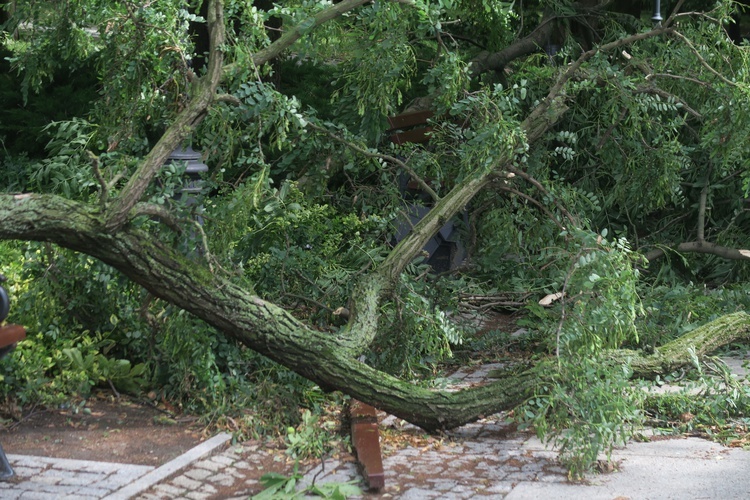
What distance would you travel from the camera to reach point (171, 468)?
451cm

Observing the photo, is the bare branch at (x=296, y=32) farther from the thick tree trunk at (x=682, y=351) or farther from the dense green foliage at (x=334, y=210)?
the thick tree trunk at (x=682, y=351)

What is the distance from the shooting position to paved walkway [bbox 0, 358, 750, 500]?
427cm

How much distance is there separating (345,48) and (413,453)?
10.2ft

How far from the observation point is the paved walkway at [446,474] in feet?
14.0

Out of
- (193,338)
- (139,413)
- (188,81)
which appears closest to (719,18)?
(188,81)

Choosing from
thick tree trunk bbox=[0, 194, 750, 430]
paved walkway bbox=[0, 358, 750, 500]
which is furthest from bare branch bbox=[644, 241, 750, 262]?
thick tree trunk bbox=[0, 194, 750, 430]

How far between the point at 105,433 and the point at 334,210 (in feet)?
8.69

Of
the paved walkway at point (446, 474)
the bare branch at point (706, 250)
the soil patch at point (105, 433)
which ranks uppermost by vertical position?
the bare branch at point (706, 250)

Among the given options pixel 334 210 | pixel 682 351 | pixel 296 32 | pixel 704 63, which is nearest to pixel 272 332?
pixel 296 32

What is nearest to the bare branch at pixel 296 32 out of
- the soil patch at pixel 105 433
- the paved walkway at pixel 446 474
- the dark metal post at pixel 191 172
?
the dark metal post at pixel 191 172

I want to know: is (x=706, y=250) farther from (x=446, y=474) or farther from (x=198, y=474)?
(x=198, y=474)

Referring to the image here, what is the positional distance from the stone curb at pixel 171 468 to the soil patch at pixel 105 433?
78mm

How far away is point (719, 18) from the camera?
272 inches

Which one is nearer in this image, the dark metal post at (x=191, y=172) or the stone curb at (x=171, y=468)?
the stone curb at (x=171, y=468)
